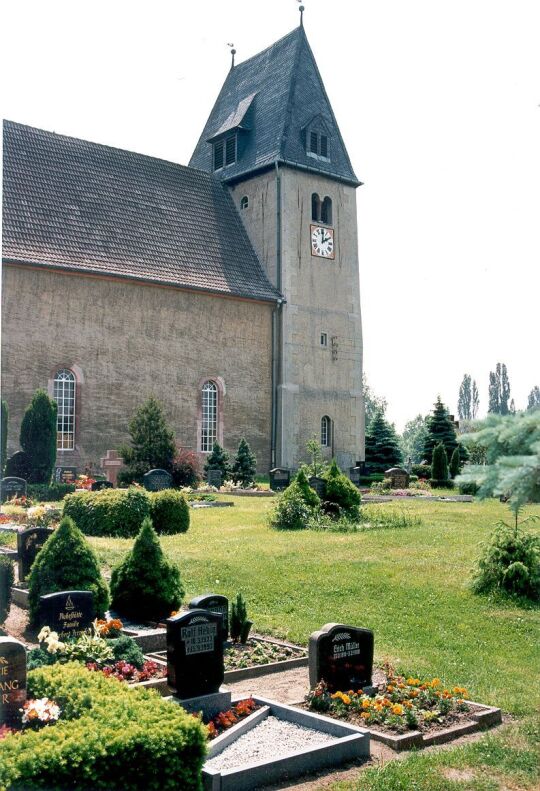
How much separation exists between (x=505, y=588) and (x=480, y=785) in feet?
20.6

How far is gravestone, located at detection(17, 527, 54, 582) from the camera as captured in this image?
1332cm

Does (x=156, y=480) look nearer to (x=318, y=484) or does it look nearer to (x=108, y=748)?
(x=318, y=484)

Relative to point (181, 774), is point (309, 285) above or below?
above

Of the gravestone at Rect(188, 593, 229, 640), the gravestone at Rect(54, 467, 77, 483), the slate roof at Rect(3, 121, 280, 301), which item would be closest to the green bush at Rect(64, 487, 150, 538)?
the gravestone at Rect(188, 593, 229, 640)

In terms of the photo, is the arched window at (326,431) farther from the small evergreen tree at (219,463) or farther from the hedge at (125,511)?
the hedge at (125,511)

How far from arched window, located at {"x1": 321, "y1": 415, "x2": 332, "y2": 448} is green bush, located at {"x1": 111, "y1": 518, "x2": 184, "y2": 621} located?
2665cm

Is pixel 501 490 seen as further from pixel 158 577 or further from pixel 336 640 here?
pixel 158 577

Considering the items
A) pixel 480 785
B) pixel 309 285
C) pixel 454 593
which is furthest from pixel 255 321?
pixel 480 785

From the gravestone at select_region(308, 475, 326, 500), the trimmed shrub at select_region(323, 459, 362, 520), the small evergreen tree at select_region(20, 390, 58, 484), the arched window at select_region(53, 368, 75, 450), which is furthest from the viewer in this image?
the arched window at select_region(53, 368, 75, 450)

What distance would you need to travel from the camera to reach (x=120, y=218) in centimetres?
3350

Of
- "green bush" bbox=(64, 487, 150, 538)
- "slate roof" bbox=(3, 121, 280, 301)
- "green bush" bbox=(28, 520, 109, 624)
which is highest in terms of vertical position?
"slate roof" bbox=(3, 121, 280, 301)

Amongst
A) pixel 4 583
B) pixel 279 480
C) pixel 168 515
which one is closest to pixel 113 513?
pixel 168 515

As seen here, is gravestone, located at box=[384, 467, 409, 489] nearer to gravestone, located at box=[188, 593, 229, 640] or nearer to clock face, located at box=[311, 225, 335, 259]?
clock face, located at box=[311, 225, 335, 259]

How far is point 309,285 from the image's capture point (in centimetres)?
3747
